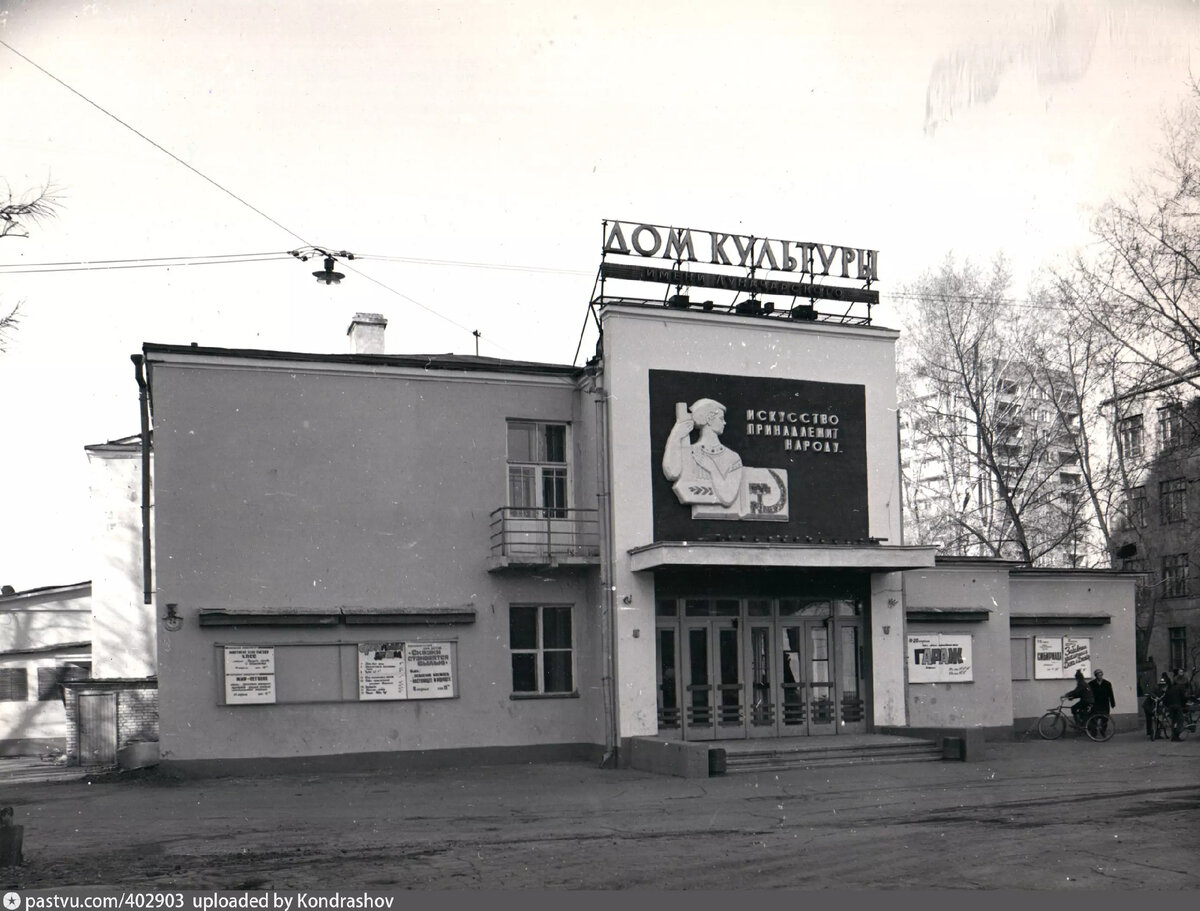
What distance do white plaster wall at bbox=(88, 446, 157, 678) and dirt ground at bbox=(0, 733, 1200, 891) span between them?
10.9m

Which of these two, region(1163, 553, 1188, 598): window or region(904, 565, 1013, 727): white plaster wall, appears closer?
region(904, 565, 1013, 727): white plaster wall

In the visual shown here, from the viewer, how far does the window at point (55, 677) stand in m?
33.7

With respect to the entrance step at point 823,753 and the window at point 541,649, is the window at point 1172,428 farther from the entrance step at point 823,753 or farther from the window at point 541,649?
the window at point 541,649

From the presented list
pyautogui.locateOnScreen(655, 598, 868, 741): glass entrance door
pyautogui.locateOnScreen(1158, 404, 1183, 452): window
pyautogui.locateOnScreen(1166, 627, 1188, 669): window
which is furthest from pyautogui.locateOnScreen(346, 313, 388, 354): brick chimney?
pyautogui.locateOnScreen(1166, 627, 1188, 669): window

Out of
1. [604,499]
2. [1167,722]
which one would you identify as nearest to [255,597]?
[604,499]

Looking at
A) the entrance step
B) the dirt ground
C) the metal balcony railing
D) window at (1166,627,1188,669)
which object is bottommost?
window at (1166,627,1188,669)

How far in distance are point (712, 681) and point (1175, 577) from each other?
31701 millimetres

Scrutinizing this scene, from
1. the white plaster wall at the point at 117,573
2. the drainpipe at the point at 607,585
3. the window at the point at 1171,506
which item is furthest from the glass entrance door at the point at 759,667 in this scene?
the white plaster wall at the point at 117,573

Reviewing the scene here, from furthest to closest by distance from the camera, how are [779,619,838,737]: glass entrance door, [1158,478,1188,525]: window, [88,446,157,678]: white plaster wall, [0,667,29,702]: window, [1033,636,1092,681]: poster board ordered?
[1158,478,1188,525]: window, [0,667,29,702]: window, [88,446,157,678]: white plaster wall, [1033,636,1092,681]: poster board, [779,619,838,737]: glass entrance door

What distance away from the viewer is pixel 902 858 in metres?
11.2

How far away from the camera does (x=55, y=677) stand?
111 feet

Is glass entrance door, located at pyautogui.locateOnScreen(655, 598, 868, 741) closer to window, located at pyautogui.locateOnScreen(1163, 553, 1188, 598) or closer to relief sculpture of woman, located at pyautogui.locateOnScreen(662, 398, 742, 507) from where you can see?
relief sculpture of woman, located at pyautogui.locateOnScreen(662, 398, 742, 507)

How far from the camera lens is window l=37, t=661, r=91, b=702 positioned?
110 ft

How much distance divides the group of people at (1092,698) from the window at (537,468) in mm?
11986
